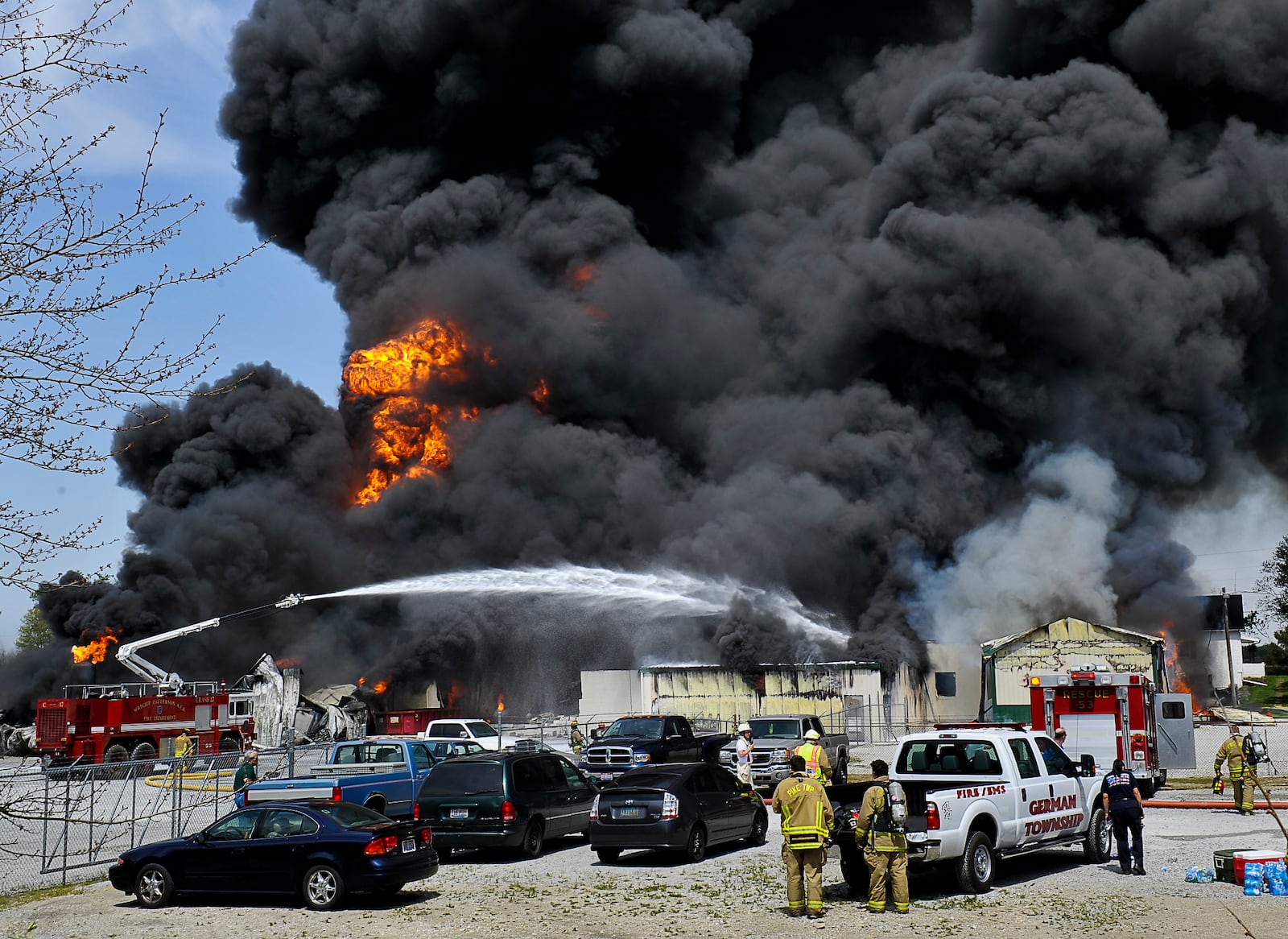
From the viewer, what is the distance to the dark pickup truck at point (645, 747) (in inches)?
932

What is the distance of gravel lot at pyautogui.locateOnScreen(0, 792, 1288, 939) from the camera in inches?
427

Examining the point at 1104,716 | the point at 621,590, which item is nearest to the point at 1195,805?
the point at 1104,716

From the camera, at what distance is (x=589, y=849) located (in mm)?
16344

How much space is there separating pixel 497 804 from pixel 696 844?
2.42 meters

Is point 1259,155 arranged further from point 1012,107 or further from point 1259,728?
point 1259,728

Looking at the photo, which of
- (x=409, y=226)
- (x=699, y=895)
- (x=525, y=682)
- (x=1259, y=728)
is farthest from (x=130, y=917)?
(x=409, y=226)

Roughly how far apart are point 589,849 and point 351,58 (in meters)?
52.0

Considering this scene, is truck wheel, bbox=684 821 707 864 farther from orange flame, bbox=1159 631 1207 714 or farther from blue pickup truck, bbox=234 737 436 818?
orange flame, bbox=1159 631 1207 714

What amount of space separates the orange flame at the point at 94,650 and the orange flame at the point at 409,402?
17.8 meters

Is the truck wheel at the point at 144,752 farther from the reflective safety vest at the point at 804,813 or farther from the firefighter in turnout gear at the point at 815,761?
the reflective safety vest at the point at 804,813

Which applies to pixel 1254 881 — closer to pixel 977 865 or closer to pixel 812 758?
pixel 977 865

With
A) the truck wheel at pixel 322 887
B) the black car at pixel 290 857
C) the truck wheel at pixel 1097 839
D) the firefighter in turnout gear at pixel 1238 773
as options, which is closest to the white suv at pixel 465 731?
the black car at pixel 290 857

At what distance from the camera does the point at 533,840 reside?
15523mm

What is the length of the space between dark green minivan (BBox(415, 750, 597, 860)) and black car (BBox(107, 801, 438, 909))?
2.15 metres
